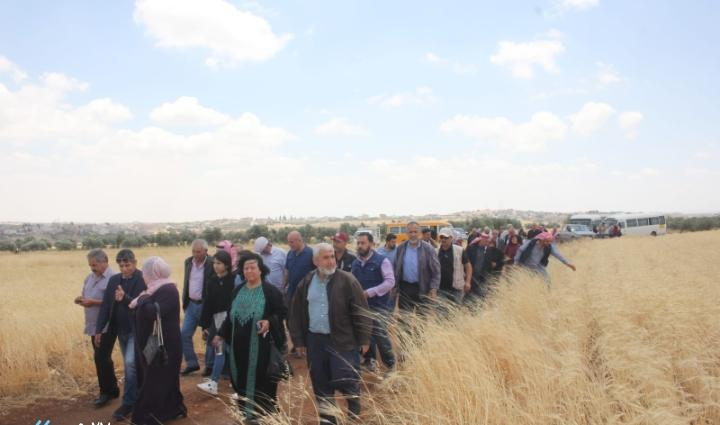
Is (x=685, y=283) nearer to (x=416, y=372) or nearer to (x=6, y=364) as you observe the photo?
(x=416, y=372)

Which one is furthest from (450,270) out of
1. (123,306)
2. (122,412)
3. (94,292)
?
(94,292)

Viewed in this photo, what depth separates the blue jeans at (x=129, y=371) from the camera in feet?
17.5

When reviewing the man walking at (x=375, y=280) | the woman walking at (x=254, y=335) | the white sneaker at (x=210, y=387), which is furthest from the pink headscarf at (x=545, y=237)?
the white sneaker at (x=210, y=387)

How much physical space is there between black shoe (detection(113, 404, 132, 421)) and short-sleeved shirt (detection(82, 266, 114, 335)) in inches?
43.5

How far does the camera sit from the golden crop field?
3.38 m

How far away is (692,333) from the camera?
190 inches

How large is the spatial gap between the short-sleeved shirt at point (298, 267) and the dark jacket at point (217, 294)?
1503 mm

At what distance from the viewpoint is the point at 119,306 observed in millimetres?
5645

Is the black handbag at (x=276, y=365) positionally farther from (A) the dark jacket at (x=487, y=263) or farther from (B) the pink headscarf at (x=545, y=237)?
(B) the pink headscarf at (x=545, y=237)

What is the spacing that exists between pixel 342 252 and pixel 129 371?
3.27 m

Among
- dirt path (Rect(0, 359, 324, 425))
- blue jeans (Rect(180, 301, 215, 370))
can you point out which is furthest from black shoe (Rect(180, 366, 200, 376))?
dirt path (Rect(0, 359, 324, 425))

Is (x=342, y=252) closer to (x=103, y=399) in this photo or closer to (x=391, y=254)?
(x=391, y=254)

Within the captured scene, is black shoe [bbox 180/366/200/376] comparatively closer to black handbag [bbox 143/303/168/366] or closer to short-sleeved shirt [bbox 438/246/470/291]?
black handbag [bbox 143/303/168/366]

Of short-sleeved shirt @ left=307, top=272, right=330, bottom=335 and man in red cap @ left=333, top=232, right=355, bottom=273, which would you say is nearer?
short-sleeved shirt @ left=307, top=272, right=330, bottom=335
